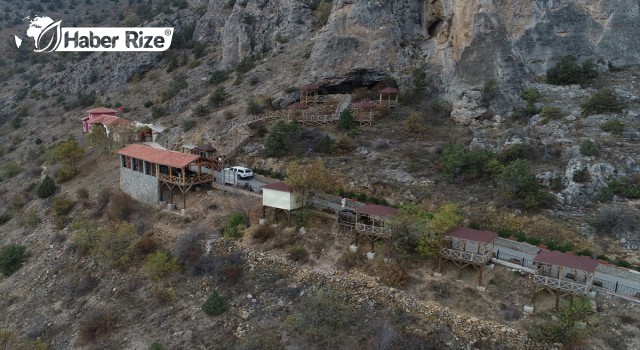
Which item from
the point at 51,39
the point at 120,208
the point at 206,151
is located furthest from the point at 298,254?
the point at 51,39

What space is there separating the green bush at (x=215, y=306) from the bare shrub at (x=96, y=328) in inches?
207

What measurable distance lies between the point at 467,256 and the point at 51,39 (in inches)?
3559

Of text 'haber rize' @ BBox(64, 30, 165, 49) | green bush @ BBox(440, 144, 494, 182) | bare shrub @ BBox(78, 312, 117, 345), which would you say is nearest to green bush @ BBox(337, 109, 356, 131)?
green bush @ BBox(440, 144, 494, 182)

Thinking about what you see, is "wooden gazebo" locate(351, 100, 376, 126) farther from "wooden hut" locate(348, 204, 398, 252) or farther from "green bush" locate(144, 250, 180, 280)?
"green bush" locate(144, 250, 180, 280)

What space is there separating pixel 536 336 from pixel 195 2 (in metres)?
80.5

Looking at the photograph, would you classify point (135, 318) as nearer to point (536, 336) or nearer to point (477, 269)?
point (477, 269)

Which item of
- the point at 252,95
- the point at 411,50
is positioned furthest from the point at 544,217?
the point at 252,95

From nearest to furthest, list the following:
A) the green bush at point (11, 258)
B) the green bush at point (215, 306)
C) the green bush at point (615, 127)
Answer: the green bush at point (215, 306), the green bush at point (615, 127), the green bush at point (11, 258)

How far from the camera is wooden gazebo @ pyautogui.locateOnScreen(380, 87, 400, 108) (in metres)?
41.2

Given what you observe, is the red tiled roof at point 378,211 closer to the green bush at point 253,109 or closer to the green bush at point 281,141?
the green bush at point 281,141

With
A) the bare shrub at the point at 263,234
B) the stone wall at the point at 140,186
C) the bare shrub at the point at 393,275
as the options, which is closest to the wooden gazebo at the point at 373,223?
the bare shrub at the point at 393,275

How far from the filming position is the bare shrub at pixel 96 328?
2414 cm

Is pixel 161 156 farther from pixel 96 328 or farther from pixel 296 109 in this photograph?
pixel 296 109

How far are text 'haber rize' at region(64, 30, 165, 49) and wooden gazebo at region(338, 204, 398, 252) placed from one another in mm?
58677
